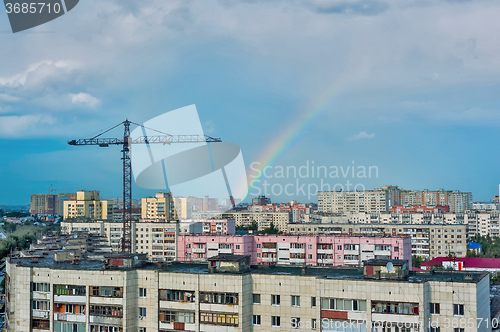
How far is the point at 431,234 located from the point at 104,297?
38.4 m

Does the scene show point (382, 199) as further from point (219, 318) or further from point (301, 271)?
point (219, 318)

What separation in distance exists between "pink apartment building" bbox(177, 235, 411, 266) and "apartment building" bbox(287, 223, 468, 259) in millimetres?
14888

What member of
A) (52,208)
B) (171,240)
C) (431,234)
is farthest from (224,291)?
(52,208)

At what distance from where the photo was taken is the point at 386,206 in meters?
92.5

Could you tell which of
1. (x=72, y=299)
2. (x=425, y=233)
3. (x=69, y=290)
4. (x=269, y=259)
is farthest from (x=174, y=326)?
(x=425, y=233)

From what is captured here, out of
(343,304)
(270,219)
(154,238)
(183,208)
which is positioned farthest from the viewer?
(270,219)

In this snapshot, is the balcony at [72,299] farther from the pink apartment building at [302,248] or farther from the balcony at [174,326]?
the pink apartment building at [302,248]

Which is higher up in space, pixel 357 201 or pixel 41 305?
pixel 357 201

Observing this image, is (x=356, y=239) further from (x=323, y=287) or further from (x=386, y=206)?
(x=386, y=206)

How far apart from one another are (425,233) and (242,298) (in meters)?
36.6

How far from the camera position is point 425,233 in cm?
4525

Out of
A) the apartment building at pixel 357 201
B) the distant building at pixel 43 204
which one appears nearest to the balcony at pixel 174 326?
the apartment building at pixel 357 201

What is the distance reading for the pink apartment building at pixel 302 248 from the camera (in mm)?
28594

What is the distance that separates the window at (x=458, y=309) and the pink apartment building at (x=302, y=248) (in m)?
17.5
